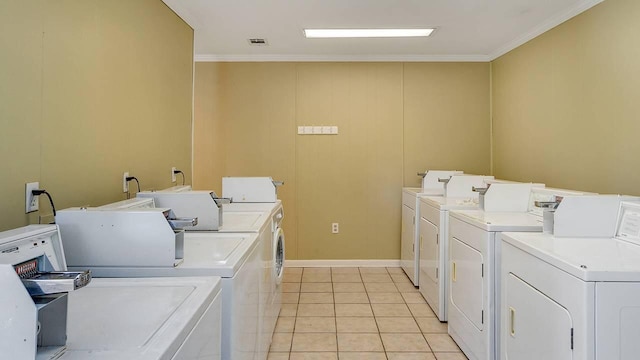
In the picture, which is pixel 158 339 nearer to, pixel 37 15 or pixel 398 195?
pixel 37 15

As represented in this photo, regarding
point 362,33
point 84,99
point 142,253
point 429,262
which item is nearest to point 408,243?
point 429,262

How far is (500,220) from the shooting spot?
6.86 feet

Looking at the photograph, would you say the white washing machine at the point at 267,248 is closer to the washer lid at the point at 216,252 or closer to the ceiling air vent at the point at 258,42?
the washer lid at the point at 216,252

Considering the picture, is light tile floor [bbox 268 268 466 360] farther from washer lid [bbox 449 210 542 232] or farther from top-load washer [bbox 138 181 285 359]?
washer lid [bbox 449 210 542 232]

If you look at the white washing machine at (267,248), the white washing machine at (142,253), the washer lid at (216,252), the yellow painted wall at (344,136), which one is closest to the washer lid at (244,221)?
the white washing machine at (267,248)

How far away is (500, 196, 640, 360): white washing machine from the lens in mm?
1196

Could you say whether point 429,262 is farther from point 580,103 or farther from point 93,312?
point 93,312

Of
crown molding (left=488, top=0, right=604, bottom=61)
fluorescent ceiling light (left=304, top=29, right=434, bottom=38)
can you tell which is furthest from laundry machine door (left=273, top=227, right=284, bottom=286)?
crown molding (left=488, top=0, right=604, bottom=61)

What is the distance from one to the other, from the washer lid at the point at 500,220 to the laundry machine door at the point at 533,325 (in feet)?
0.98

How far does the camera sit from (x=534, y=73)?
338cm

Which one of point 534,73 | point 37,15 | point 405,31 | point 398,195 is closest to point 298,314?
point 398,195

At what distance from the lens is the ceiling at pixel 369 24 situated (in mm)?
2818

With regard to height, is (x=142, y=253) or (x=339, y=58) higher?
(x=339, y=58)

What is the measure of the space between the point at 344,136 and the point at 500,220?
8.02 ft
